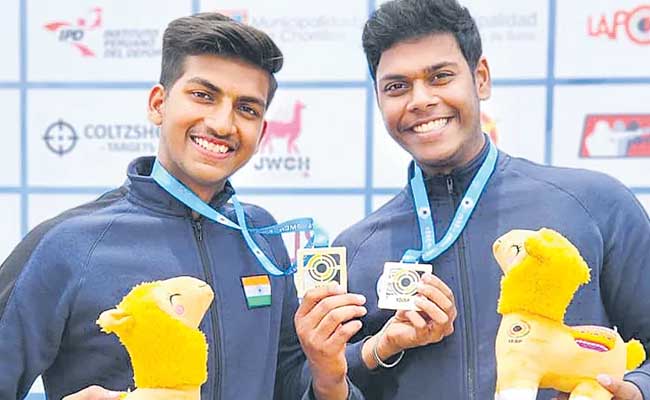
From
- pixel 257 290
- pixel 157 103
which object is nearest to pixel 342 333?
pixel 257 290

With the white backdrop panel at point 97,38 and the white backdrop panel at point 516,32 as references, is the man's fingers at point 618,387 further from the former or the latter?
the white backdrop panel at point 97,38

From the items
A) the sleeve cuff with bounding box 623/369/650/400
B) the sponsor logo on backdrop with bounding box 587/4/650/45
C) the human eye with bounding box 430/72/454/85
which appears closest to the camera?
the sleeve cuff with bounding box 623/369/650/400

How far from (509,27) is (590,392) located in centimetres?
147

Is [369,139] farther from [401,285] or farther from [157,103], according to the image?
[401,285]

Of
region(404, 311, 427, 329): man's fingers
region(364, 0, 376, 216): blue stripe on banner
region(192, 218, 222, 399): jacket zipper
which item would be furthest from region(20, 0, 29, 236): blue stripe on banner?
region(404, 311, 427, 329): man's fingers

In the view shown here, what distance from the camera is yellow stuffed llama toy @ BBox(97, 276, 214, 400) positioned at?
896 mm

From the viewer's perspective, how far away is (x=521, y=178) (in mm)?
1247

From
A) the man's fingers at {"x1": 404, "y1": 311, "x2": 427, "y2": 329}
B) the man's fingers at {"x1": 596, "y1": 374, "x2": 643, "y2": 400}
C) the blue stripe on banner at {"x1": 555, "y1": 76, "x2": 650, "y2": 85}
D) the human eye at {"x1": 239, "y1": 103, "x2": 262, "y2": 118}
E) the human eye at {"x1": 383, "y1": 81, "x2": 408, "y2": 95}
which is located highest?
the blue stripe on banner at {"x1": 555, "y1": 76, "x2": 650, "y2": 85}

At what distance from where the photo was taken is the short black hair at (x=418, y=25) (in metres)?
1.24

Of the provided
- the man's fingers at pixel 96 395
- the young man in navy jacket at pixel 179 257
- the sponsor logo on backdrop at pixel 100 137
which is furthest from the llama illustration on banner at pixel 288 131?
the man's fingers at pixel 96 395

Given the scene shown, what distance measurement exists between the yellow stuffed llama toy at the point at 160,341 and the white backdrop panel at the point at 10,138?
5.23 ft

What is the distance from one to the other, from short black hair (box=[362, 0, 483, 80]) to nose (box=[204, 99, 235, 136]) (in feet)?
0.99

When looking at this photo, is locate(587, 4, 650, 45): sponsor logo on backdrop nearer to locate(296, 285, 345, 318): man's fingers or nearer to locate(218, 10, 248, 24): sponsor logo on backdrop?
locate(218, 10, 248, 24): sponsor logo on backdrop

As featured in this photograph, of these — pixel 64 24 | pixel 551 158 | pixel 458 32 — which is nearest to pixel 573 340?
pixel 458 32
